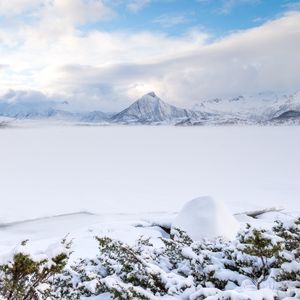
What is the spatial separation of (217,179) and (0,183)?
16.6m

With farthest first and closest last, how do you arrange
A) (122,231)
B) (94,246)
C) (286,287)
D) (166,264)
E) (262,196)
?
(262,196) → (122,231) → (94,246) → (166,264) → (286,287)

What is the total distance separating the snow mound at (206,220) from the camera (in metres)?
13.9

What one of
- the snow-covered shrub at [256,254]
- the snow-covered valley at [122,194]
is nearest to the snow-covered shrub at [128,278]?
the snow-covered valley at [122,194]

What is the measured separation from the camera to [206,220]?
1431 cm

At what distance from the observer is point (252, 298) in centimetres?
416

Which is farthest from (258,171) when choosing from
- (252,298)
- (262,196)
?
(252,298)

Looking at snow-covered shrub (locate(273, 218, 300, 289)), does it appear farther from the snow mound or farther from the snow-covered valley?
the snow mound

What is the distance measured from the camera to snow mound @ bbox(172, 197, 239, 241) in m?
13.9

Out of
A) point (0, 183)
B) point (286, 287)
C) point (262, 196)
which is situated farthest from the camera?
point (0, 183)

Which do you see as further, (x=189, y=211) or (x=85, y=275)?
(x=189, y=211)

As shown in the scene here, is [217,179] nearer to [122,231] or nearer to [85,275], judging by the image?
[122,231]

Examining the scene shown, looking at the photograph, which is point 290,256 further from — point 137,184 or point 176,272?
point 137,184

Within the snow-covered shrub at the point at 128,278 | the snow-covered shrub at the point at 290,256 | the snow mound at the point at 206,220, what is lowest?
the snow mound at the point at 206,220

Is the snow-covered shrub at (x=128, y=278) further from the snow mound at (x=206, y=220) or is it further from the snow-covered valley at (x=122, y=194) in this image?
the snow mound at (x=206, y=220)
